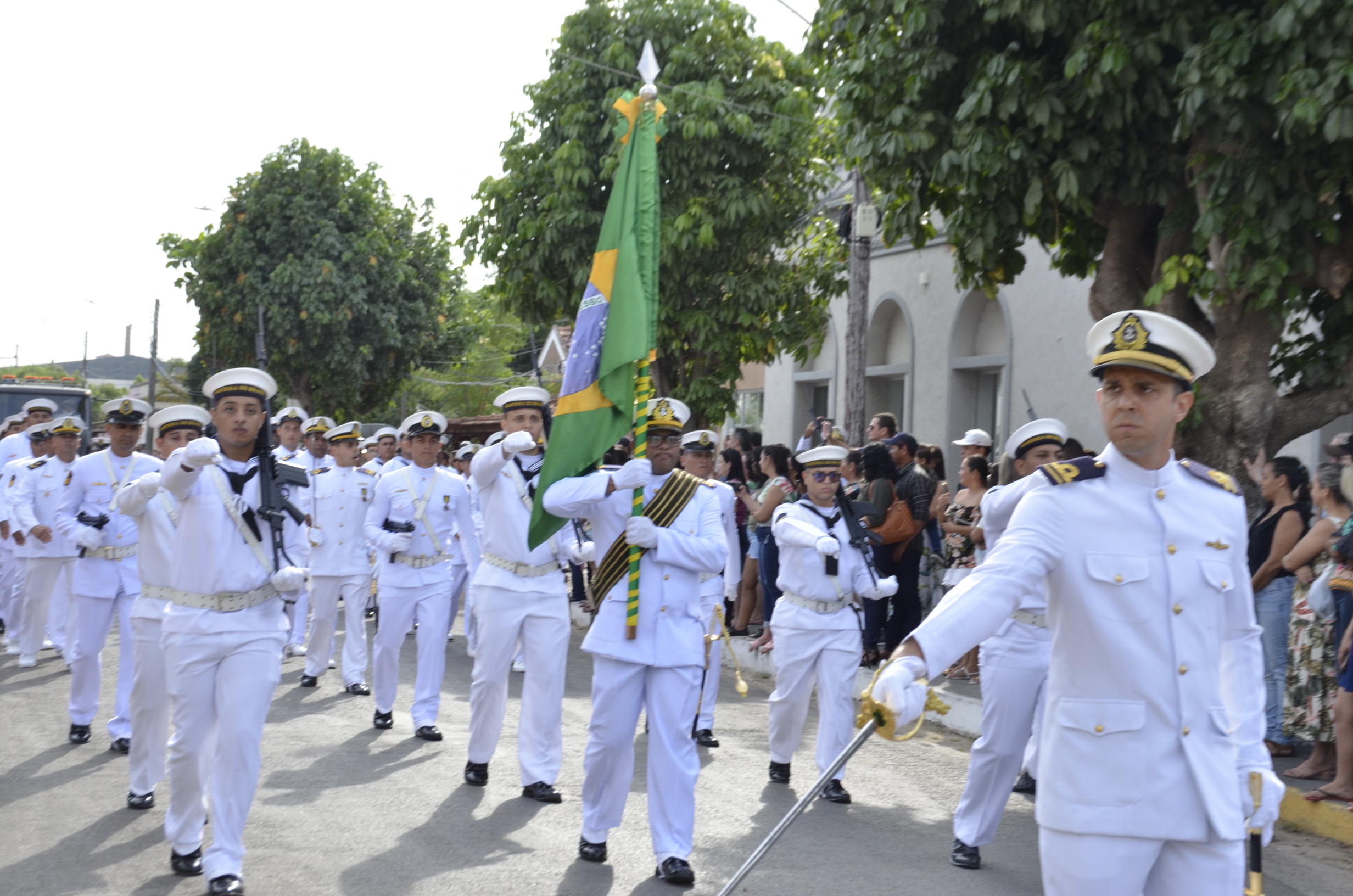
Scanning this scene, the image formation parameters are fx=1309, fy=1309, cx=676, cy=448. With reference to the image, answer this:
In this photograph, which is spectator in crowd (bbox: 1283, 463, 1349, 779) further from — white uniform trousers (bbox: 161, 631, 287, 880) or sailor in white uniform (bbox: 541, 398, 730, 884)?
white uniform trousers (bbox: 161, 631, 287, 880)

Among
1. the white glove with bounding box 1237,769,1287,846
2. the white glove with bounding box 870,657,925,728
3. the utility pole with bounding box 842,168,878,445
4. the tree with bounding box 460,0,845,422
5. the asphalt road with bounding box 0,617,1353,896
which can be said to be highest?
the tree with bounding box 460,0,845,422

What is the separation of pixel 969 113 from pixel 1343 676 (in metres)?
4.39

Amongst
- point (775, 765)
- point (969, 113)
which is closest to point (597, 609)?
point (775, 765)

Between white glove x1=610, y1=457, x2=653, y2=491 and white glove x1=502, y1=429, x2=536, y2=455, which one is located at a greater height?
white glove x1=502, y1=429, x2=536, y2=455

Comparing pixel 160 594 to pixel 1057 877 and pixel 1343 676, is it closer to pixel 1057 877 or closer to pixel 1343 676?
pixel 1057 877

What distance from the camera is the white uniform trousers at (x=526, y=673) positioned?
24.7ft

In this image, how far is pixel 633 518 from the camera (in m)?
6.28

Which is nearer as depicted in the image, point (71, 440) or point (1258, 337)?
point (1258, 337)

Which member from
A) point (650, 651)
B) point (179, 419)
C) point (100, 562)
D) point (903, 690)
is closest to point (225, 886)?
point (650, 651)

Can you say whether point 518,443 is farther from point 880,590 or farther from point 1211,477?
point 1211,477

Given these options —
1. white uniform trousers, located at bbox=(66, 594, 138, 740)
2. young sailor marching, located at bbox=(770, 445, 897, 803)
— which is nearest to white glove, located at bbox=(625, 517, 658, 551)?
young sailor marching, located at bbox=(770, 445, 897, 803)

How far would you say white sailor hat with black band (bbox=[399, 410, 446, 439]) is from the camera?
10180mm

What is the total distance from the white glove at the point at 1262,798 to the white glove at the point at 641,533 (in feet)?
10.7

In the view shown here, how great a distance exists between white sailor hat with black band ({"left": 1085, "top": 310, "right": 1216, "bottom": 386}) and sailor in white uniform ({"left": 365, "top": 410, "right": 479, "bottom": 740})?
667cm
